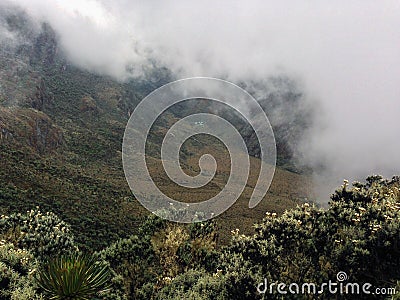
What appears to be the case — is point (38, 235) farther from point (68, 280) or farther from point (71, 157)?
point (71, 157)

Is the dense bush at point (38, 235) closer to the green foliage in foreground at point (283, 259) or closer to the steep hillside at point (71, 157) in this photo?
the green foliage in foreground at point (283, 259)

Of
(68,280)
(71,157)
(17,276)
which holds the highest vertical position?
(71,157)

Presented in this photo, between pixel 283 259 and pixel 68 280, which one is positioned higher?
pixel 283 259

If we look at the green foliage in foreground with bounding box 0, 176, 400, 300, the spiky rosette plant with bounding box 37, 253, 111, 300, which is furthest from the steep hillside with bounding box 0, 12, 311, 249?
the spiky rosette plant with bounding box 37, 253, 111, 300

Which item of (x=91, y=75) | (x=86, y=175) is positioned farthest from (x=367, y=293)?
(x=91, y=75)

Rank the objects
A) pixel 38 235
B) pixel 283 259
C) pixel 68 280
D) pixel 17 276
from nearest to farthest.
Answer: pixel 68 280 < pixel 17 276 < pixel 283 259 < pixel 38 235

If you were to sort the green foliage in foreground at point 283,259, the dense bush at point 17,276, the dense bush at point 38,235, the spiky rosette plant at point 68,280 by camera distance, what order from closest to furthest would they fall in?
the spiky rosette plant at point 68,280, the green foliage in foreground at point 283,259, the dense bush at point 17,276, the dense bush at point 38,235

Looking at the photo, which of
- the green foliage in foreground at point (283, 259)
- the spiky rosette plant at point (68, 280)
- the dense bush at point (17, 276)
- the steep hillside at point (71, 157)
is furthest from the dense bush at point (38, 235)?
the steep hillside at point (71, 157)

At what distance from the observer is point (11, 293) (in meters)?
13.7

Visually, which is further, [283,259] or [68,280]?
[283,259]

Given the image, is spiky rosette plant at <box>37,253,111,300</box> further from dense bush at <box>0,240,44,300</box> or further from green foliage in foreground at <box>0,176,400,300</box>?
dense bush at <box>0,240,44,300</box>

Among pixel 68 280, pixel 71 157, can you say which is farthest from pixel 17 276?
pixel 71 157

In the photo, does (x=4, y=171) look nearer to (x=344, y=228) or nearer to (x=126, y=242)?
(x=126, y=242)

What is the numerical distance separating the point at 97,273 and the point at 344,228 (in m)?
9.45
